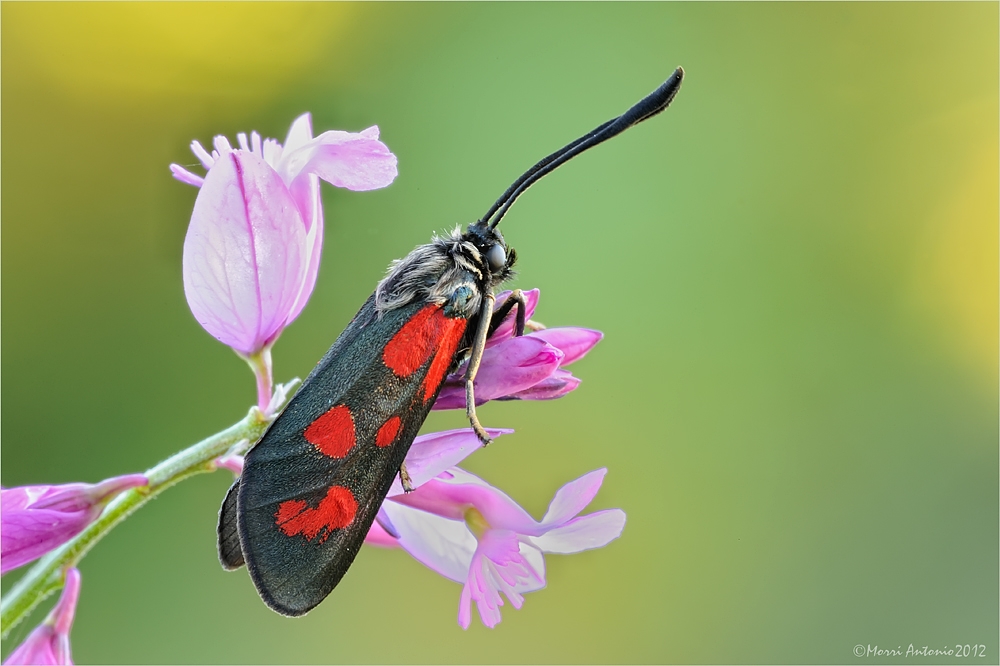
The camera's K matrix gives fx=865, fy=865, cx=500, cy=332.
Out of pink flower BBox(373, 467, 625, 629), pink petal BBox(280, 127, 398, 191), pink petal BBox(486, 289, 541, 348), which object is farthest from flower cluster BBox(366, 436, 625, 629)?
pink petal BBox(280, 127, 398, 191)

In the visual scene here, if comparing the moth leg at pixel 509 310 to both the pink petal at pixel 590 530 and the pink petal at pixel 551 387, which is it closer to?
the pink petal at pixel 551 387

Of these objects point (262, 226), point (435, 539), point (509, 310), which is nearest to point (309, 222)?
point (262, 226)

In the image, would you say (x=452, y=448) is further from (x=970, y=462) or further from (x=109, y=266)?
(x=970, y=462)

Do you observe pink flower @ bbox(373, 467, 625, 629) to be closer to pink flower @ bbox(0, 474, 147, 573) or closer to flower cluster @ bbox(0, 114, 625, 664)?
flower cluster @ bbox(0, 114, 625, 664)

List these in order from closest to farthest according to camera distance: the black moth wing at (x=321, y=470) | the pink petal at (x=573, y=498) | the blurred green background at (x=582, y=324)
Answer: the black moth wing at (x=321, y=470), the pink petal at (x=573, y=498), the blurred green background at (x=582, y=324)

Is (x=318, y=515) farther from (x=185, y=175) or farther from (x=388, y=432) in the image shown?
(x=185, y=175)

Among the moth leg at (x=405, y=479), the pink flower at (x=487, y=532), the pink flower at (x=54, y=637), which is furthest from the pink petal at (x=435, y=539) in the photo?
the pink flower at (x=54, y=637)
